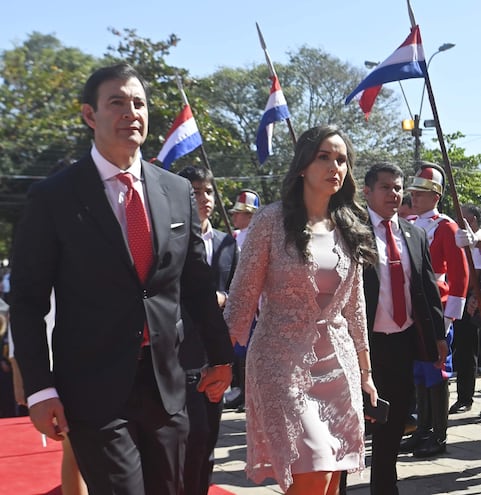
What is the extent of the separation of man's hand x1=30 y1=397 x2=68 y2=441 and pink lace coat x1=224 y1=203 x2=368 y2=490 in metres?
1.12

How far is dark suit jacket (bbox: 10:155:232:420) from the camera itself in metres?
2.87

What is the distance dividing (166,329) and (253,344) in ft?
2.85

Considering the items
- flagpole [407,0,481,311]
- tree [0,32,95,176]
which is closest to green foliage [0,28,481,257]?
tree [0,32,95,176]

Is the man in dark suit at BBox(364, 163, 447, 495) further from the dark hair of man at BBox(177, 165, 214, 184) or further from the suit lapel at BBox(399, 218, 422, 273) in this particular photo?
the dark hair of man at BBox(177, 165, 214, 184)

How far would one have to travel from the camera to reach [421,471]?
19.7 feet

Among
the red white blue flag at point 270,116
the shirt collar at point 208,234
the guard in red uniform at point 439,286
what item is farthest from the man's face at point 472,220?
the shirt collar at point 208,234

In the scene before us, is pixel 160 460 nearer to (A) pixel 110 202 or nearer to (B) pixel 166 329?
(B) pixel 166 329

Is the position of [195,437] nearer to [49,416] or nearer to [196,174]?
[49,416]

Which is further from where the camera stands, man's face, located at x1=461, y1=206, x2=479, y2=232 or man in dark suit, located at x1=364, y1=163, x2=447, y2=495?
man's face, located at x1=461, y1=206, x2=479, y2=232

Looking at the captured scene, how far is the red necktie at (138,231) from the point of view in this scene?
9.82 ft

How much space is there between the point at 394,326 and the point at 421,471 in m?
1.61

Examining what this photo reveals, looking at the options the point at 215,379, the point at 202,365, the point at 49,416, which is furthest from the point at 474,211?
the point at 49,416

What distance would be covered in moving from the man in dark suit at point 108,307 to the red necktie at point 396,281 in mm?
2027

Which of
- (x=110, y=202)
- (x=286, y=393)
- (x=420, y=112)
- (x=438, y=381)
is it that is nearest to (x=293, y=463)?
(x=286, y=393)
